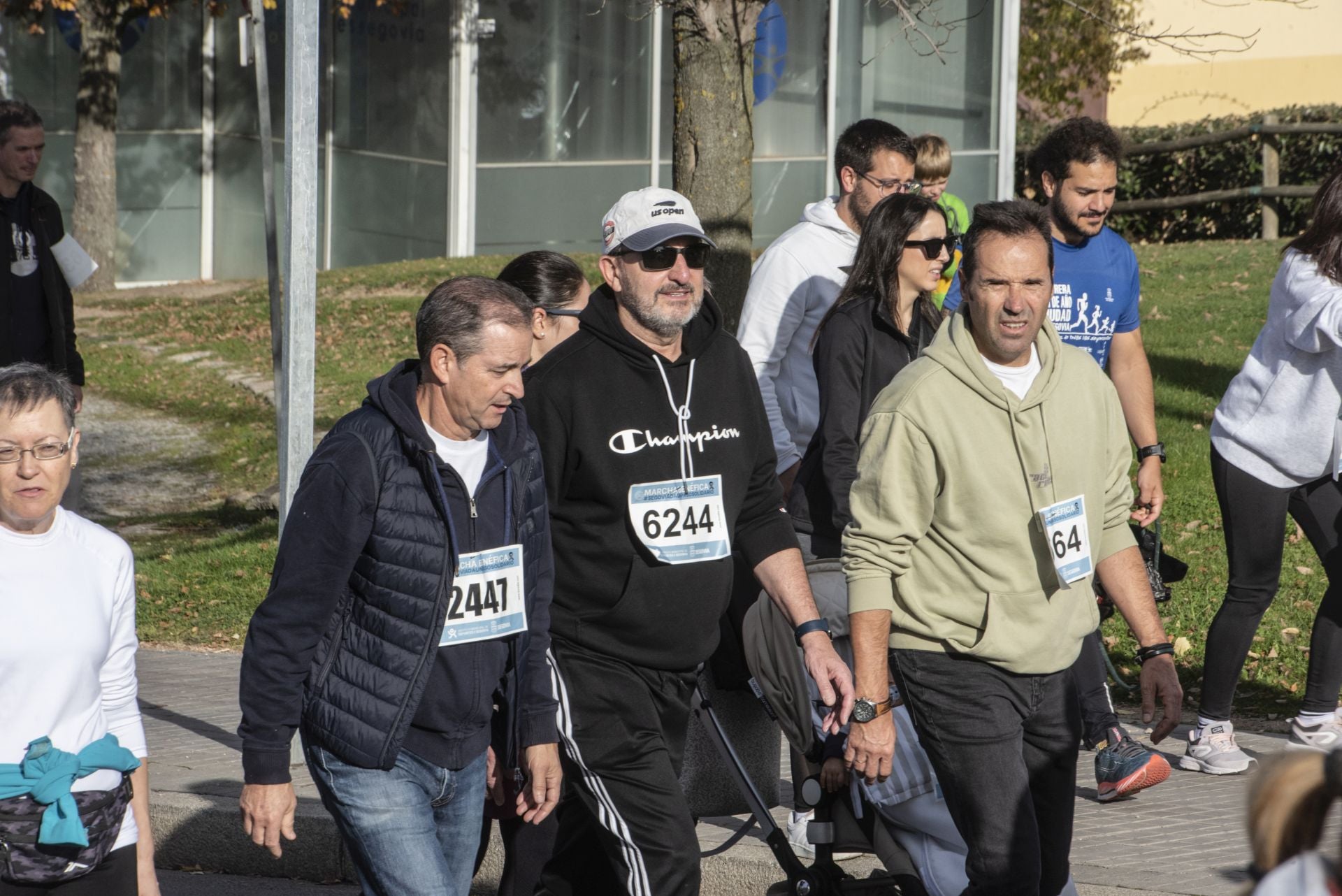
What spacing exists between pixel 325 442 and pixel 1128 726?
402cm

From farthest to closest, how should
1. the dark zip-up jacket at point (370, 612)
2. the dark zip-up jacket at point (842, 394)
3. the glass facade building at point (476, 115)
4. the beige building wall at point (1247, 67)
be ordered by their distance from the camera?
1. the beige building wall at point (1247, 67)
2. the glass facade building at point (476, 115)
3. the dark zip-up jacket at point (842, 394)
4. the dark zip-up jacket at point (370, 612)

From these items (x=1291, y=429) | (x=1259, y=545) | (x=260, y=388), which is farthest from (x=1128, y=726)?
(x=260, y=388)

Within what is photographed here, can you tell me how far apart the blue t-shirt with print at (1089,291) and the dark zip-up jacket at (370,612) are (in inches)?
101

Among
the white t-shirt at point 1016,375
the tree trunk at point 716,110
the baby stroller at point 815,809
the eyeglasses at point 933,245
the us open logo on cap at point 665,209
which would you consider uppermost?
the tree trunk at point 716,110

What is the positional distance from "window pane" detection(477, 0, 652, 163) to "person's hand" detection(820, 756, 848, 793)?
17.0 m

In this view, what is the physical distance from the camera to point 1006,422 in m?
3.80

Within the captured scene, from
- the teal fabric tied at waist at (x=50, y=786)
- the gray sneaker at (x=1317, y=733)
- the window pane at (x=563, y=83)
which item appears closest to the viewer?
the teal fabric tied at waist at (x=50, y=786)

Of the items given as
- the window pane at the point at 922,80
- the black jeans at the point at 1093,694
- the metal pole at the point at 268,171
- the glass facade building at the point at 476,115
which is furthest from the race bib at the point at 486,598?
the window pane at the point at 922,80

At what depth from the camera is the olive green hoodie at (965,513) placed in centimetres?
376

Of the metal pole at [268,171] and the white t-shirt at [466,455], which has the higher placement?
the metal pole at [268,171]

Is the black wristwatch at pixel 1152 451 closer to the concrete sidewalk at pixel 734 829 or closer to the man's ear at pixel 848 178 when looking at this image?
the concrete sidewalk at pixel 734 829

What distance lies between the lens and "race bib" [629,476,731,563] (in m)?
4.10

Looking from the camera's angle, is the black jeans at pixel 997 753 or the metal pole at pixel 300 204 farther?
the metal pole at pixel 300 204

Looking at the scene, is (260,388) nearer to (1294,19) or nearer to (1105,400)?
(1105,400)
